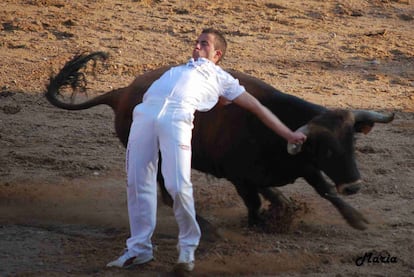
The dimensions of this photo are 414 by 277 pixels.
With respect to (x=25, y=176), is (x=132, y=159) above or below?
above

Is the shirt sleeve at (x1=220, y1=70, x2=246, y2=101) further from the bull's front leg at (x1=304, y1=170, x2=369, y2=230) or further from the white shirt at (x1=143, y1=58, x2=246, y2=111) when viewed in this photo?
the bull's front leg at (x1=304, y1=170, x2=369, y2=230)

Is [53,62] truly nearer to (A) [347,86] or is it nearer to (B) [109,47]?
(B) [109,47]

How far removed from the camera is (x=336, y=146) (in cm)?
771

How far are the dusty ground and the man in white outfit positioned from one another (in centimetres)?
43

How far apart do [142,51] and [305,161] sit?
6.10 metres

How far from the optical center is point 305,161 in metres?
8.02

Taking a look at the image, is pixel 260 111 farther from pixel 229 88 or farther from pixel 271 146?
pixel 271 146

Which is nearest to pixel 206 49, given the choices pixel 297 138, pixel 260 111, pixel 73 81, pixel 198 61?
pixel 198 61

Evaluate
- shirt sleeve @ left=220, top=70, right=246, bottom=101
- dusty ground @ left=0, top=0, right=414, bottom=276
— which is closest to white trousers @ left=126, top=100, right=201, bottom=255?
shirt sleeve @ left=220, top=70, right=246, bottom=101

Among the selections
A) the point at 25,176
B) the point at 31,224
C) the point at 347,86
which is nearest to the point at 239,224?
the point at 31,224

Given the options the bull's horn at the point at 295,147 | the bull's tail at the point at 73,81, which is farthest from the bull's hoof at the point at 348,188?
the bull's tail at the point at 73,81

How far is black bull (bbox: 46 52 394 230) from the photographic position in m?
7.75

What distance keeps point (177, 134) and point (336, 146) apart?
1445 mm

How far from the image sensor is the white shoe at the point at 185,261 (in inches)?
274
